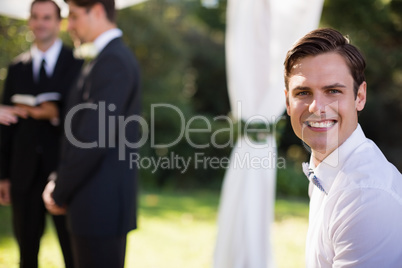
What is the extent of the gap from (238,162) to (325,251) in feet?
6.74

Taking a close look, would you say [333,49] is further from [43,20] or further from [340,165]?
[43,20]

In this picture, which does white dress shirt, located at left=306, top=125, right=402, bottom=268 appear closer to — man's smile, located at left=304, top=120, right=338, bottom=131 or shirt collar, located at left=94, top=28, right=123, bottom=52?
man's smile, located at left=304, top=120, right=338, bottom=131

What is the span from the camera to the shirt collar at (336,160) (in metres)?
1.43

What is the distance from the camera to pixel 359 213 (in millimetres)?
1240

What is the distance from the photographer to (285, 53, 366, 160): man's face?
1419 mm

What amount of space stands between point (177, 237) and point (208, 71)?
291 inches

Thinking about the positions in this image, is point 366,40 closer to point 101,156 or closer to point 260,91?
point 260,91

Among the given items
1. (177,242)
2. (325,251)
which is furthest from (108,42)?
(177,242)

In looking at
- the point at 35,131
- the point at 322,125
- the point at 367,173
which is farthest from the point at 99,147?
the point at 367,173

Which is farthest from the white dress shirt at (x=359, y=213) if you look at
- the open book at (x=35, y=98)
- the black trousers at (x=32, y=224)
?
the open book at (x=35, y=98)

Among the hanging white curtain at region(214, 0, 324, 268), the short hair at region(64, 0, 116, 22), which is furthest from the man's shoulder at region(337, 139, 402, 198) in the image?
the hanging white curtain at region(214, 0, 324, 268)

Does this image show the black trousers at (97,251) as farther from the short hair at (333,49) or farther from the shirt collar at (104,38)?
the short hair at (333,49)

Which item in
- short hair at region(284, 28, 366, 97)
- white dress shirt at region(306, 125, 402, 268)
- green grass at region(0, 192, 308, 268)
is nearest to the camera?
white dress shirt at region(306, 125, 402, 268)

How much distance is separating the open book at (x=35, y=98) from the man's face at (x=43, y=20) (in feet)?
1.36
